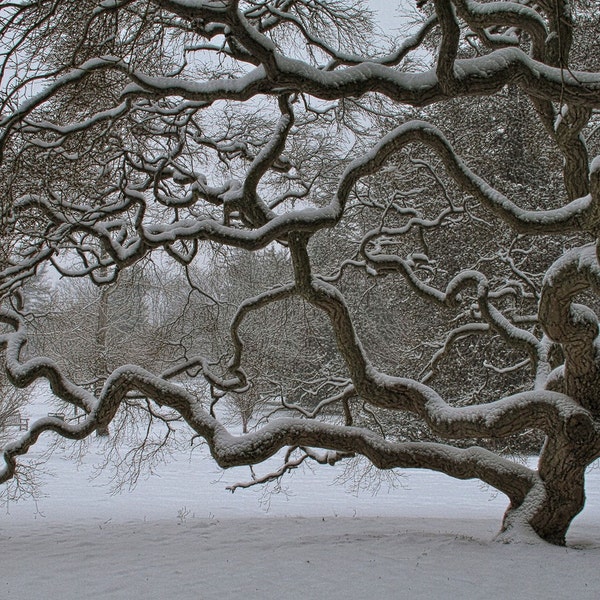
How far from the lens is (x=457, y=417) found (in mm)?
5949

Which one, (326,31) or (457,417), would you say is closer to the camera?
(457,417)

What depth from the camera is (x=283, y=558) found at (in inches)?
230

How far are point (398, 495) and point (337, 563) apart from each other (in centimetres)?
757

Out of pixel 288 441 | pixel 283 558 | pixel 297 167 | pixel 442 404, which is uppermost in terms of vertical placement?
pixel 297 167

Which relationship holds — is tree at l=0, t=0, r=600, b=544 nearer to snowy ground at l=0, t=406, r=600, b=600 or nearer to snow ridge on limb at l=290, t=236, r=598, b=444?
snow ridge on limb at l=290, t=236, r=598, b=444

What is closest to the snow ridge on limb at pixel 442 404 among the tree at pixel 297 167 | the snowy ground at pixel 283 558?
the tree at pixel 297 167

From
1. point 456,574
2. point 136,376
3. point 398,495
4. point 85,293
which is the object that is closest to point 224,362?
point 136,376

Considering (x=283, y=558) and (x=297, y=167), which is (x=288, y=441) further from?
(x=297, y=167)

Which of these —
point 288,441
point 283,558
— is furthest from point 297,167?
point 283,558

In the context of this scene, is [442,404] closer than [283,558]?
No

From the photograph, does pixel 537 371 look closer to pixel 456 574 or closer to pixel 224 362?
pixel 456 574

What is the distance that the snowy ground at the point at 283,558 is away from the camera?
189 inches

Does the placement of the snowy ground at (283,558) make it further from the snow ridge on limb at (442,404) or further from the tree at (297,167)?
the snow ridge on limb at (442,404)

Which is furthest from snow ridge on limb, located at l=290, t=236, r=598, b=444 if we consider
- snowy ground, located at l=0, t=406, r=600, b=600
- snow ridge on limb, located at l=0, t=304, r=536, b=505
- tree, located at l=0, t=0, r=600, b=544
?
snowy ground, located at l=0, t=406, r=600, b=600
